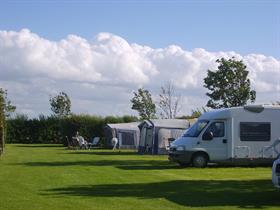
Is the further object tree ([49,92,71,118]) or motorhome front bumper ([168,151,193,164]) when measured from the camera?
tree ([49,92,71,118])

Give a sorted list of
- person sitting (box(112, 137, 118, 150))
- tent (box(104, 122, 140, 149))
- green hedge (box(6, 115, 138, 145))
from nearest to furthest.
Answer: person sitting (box(112, 137, 118, 150)) → tent (box(104, 122, 140, 149)) → green hedge (box(6, 115, 138, 145))

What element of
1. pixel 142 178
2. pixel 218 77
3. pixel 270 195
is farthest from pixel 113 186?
pixel 218 77

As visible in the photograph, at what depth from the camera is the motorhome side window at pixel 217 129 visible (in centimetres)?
2533

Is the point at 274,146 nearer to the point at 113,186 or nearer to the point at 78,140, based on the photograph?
the point at 113,186

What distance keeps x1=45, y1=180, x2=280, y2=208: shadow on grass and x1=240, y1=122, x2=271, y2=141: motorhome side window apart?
7.71 m

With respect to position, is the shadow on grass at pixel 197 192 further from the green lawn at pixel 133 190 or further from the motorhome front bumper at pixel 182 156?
the motorhome front bumper at pixel 182 156

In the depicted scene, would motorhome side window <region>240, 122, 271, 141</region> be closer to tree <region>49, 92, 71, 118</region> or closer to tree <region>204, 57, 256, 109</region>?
tree <region>204, 57, 256, 109</region>

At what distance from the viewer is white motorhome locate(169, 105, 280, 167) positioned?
A: 82.5 ft

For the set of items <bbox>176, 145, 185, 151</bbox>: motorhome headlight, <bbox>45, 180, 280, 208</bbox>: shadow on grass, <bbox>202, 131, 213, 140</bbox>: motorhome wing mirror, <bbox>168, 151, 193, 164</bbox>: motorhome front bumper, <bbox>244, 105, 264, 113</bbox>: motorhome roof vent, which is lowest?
<bbox>45, 180, 280, 208</bbox>: shadow on grass

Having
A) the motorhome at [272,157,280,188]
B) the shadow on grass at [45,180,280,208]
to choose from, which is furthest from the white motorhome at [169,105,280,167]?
the motorhome at [272,157,280,188]

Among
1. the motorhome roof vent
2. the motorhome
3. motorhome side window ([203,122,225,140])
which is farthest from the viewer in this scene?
the motorhome roof vent

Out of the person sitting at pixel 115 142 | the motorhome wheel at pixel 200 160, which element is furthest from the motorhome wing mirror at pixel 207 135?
the person sitting at pixel 115 142

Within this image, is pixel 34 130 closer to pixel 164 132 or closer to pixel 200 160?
pixel 164 132

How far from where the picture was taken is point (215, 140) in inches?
998
